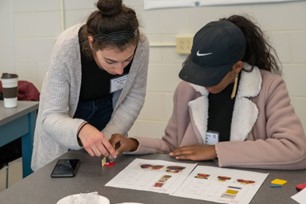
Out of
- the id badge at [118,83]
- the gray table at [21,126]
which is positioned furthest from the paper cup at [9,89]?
the id badge at [118,83]

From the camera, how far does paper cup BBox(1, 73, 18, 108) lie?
2.24m

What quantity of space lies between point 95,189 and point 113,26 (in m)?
0.52

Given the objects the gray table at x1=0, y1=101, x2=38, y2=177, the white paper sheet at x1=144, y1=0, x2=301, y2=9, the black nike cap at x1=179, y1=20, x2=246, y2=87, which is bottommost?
the gray table at x1=0, y1=101, x2=38, y2=177

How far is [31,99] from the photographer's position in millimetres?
2609

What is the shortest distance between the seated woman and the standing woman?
0.55ft

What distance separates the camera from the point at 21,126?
226cm

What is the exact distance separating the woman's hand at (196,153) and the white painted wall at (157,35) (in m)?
1.03

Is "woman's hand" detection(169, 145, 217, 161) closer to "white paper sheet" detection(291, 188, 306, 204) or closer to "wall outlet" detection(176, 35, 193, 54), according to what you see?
"white paper sheet" detection(291, 188, 306, 204)

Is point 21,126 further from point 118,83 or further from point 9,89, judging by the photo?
point 118,83

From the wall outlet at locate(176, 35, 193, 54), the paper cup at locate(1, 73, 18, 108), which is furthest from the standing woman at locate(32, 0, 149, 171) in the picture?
the wall outlet at locate(176, 35, 193, 54)

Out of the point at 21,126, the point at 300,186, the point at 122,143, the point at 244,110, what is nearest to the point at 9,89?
the point at 21,126

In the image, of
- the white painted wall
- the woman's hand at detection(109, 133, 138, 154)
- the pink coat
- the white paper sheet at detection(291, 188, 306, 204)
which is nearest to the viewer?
the white paper sheet at detection(291, 188, 306, 204)

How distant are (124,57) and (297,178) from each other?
658 millimetres

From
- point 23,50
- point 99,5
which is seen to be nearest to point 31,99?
point 23,50
